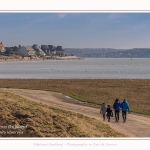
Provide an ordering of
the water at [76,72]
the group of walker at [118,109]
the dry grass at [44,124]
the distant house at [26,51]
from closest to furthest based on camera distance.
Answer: the dry grass at [44,124] → the group of walker at [118,109] → the water at [76,72] → the distant house at [26,51]

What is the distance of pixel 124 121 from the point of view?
666 inches

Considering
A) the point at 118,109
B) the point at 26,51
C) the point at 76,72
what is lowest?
the point at 76,72

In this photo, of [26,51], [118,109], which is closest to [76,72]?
[118,109]

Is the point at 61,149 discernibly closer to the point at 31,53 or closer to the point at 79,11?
the point at 79,11

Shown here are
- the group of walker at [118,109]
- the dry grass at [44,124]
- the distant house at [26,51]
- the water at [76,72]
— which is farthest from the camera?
the distant house at [26,51]

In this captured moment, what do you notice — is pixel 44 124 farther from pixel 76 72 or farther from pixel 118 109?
pixel 76 72

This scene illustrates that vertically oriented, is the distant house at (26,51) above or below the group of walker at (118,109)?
above

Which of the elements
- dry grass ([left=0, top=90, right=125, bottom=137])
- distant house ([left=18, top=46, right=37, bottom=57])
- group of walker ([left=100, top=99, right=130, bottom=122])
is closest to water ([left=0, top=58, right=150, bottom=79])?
group of walker ([left=100, top=99, right=130, bottom=122])

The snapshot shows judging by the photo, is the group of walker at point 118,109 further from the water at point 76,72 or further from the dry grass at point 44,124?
the water at point 76,72

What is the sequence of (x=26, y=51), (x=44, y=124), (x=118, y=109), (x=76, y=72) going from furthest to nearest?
(x=26, y=51), (x=76, y=72), (x=118, y=109), (x=44, y=124)

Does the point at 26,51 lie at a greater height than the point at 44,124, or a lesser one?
greater

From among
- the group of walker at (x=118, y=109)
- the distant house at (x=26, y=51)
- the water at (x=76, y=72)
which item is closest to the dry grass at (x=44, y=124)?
the group of walker at (x=118, y=109)

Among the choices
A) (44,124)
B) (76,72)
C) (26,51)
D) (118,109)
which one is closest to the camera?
(44,124)

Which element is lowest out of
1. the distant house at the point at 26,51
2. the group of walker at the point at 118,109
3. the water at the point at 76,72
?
the water at the point at 76,72
